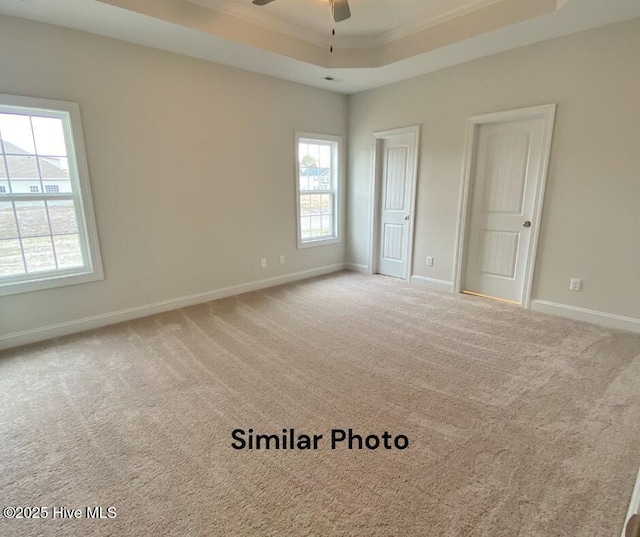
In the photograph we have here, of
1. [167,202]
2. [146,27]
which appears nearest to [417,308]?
[167,202]

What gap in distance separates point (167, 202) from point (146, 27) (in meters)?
1.62

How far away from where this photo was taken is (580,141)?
3244 mm

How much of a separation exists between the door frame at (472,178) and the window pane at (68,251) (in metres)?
4.38

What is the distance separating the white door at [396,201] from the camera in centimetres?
476

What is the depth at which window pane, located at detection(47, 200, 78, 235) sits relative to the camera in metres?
3.13

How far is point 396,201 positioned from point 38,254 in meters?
4.37

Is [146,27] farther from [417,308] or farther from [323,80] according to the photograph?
[417,308]

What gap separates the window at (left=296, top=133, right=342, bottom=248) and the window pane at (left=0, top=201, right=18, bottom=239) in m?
3.16

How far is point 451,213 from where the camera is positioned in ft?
14.2

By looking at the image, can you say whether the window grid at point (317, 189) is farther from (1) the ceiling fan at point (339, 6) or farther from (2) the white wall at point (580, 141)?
(1) the ceiling fan at point (339, 6)

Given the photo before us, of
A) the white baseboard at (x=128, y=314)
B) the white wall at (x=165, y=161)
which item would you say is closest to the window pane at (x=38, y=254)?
the white wall at (x=165, y=161)

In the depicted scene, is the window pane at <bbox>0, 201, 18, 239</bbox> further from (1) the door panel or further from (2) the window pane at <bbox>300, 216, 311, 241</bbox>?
(1) the door panel

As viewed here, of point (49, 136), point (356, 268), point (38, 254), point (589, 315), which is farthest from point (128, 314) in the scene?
point (589, 315)

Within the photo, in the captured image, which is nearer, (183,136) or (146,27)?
(146,27)
